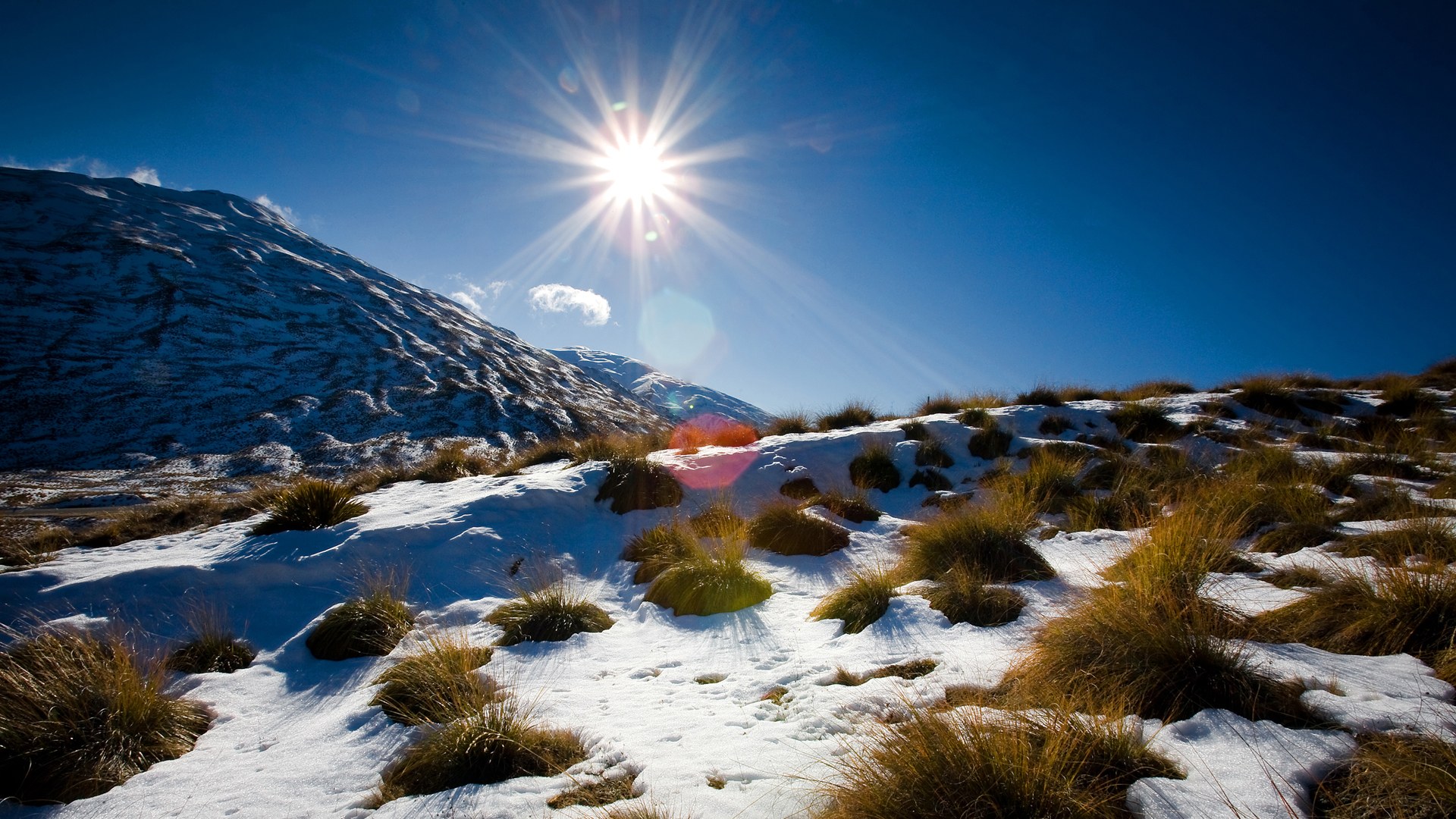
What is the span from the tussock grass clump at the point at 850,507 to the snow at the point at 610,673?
187 millimetres

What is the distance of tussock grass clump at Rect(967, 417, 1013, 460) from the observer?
884 cm

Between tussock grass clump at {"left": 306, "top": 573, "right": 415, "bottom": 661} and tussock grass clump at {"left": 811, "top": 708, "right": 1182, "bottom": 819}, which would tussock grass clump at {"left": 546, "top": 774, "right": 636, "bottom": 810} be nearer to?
tussock grass clump at {"left": 811, "top": 708, "right": 1182, "bottom": 819}

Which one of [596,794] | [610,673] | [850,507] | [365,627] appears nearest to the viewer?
[596,794]

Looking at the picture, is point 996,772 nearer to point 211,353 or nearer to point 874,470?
point 874,470

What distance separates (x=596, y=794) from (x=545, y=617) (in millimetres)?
2509

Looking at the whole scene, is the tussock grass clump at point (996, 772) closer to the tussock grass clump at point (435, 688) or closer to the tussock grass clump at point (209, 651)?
the tussock grass clump at point (435, 688)

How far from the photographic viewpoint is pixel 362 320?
60.8 metres

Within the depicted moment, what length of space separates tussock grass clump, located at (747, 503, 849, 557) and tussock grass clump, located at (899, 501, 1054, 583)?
3.77 feet

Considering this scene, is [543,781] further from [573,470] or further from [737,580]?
[573,470]

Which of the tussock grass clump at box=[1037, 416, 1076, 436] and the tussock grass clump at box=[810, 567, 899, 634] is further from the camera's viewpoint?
the tussock grass clump at box=[1037, 416, 1076, 436]

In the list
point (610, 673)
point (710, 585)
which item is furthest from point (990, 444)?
point (610, 673)

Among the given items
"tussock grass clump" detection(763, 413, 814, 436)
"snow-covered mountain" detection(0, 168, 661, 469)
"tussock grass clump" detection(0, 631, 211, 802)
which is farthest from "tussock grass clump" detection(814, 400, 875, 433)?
"snow-covered mountain" detection(0, 168, 661, 469)

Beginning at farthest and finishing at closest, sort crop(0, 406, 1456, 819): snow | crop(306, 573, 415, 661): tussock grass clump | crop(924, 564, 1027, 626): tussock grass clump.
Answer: crop(306, 573, 415, 661): tussock grass clump < crop(924, 564, 1027, 626): tussock grass clump < crop(0, 406, 1456, 819): snow

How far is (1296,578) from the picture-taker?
331cm
